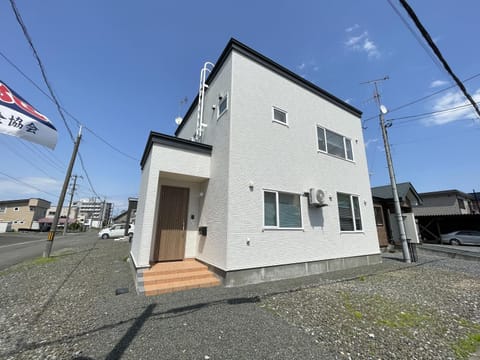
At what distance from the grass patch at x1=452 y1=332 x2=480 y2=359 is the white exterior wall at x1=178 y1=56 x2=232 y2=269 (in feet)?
12.7

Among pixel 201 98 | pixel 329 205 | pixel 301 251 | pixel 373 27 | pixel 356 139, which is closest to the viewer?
pixel 373 27

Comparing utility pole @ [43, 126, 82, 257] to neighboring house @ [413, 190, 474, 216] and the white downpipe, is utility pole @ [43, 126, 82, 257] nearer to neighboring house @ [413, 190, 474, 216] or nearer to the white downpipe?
the white downpipe

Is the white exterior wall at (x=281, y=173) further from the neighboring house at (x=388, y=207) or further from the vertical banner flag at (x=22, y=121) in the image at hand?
the vertical banner flag at (x=22, y=121)

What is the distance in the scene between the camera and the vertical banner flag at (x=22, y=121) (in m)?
4.33

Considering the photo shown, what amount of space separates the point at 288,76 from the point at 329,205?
16.7 feet

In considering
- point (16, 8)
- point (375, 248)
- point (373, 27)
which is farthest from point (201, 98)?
point (375, 248)

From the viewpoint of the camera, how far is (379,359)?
2168 millimetres

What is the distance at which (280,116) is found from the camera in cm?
653

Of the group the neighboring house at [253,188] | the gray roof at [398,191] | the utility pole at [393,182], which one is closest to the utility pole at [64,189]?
the neighboring house at [253,188]

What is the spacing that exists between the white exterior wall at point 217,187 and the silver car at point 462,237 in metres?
20.5

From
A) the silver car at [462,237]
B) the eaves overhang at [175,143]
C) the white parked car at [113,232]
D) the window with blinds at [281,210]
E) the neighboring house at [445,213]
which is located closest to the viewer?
the eaves overhang at [175,143]

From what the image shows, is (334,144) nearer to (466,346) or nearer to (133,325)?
(466,346)

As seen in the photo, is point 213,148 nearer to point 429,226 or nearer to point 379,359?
point 379,359

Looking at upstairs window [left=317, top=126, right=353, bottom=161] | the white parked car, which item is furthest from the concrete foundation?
the white parked car
